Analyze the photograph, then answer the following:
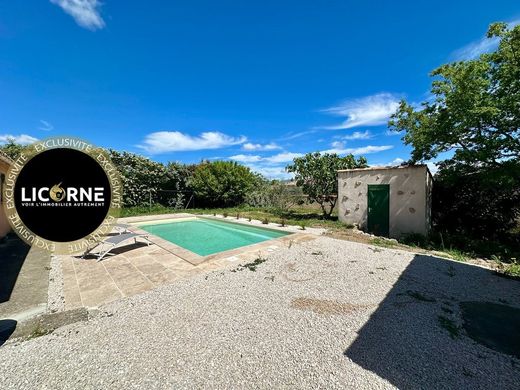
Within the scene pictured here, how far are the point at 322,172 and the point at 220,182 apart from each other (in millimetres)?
8006

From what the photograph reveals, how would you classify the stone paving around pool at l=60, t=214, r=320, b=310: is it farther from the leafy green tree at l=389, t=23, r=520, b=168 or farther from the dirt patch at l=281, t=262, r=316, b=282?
the leafy green tree at l=389, t=23, r=520, b=168

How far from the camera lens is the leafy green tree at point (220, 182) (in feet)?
53.0

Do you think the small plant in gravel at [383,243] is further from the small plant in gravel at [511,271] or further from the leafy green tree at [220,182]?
the leafy green tree at [220,182]

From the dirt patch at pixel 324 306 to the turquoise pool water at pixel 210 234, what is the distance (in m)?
3.82

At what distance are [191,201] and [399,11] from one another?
51.8 feet

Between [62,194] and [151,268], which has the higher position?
[62,194]

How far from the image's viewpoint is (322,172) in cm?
1111

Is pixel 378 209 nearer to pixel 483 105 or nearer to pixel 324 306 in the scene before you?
pixel 483 105

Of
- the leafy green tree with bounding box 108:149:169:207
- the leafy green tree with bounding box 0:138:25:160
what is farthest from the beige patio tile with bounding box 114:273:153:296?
the leafy green tree with bounding box 0:138:25:160

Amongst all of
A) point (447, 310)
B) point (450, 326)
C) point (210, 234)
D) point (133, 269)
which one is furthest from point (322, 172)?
point (133, 269)

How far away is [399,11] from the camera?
8.34 metres

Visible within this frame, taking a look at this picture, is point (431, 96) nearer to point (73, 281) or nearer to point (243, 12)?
point (243, 12)

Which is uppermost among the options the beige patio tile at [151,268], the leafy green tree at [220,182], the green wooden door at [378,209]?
the leafy green tree at [220,182]

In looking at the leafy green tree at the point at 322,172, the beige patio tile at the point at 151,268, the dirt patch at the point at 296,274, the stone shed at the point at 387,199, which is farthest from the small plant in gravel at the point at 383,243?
the beige patio tile at the point at 151,268
